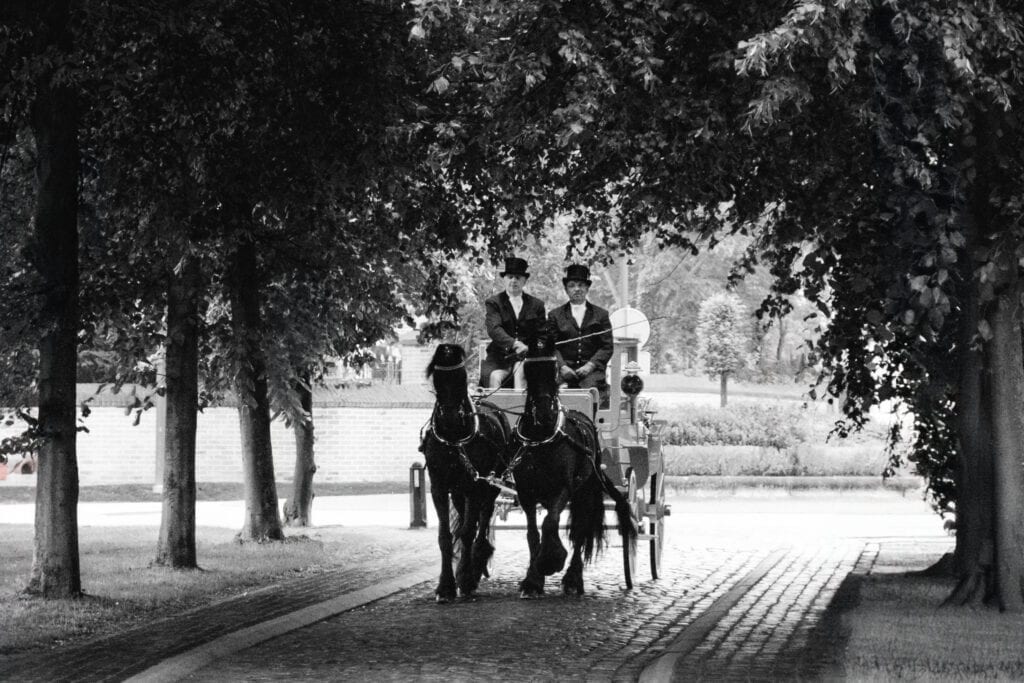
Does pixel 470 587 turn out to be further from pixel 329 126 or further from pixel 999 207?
pixel 999 207

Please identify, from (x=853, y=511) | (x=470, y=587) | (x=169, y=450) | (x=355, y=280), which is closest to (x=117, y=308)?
(x=169, y=450)

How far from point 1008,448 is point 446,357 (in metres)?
4.63

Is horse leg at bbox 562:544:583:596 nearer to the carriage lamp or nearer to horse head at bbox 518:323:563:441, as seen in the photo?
horse head at bbox 518:323:563:441

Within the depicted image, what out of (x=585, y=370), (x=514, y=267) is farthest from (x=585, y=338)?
(x=514, y=267)

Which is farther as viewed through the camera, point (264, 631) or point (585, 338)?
point (585, 338)

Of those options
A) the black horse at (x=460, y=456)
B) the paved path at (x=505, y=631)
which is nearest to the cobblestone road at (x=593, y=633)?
the paved path at (x=505, y=631)

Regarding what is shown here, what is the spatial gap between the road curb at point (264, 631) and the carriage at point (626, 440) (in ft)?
4.19

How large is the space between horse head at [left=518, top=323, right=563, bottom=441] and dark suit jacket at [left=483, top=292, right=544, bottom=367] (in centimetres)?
95

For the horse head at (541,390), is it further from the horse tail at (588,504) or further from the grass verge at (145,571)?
the grass verge at (145,571)

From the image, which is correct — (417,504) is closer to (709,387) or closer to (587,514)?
(587,514)

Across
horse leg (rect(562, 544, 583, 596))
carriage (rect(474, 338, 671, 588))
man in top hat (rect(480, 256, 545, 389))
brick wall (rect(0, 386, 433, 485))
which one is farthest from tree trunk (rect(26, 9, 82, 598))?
brick wall (rect(0, 386, 433, 485))

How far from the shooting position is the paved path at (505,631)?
10.0 m

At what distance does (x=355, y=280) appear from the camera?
687 inches

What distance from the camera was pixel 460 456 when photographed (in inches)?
530
